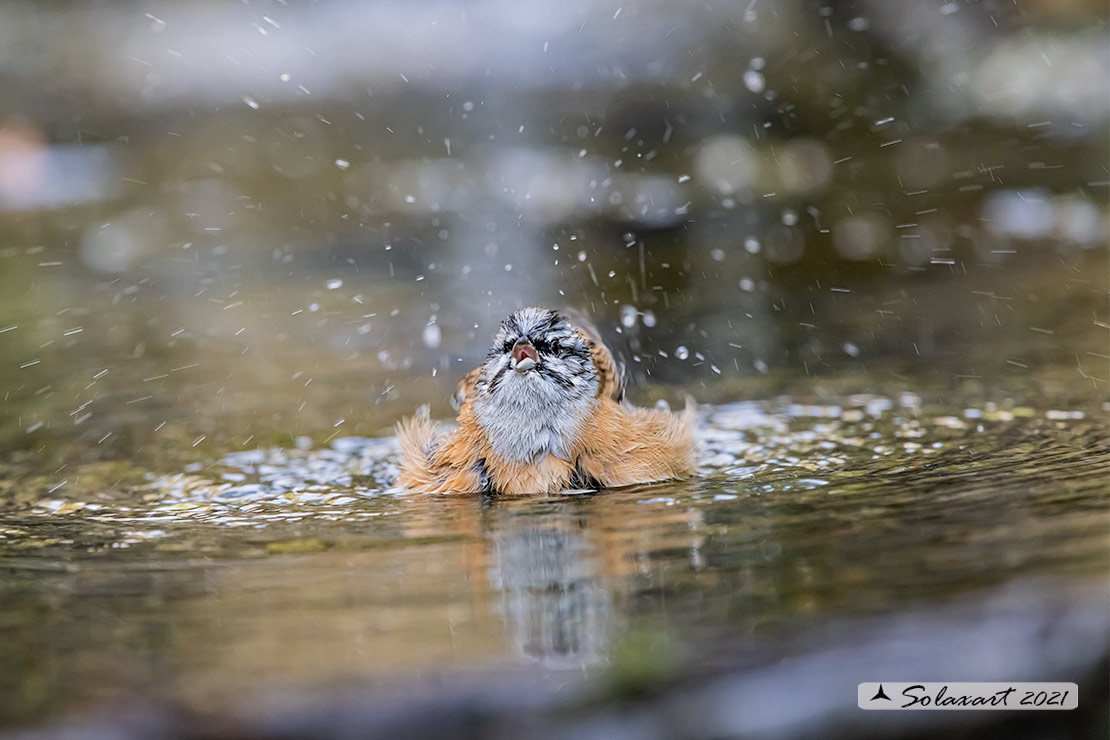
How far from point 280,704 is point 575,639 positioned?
2.02 ft

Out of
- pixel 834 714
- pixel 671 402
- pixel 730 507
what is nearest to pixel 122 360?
pixel 671 402

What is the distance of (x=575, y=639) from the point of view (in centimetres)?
237

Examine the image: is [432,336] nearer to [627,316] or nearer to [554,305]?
[554,305]

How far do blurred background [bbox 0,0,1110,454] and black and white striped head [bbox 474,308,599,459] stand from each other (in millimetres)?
988

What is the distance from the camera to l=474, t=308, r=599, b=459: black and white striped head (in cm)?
465

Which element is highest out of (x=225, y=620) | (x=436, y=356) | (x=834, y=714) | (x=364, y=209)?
(x=364, y=209)

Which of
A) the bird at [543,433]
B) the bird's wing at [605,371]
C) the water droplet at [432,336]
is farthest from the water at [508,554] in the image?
the water droplet at [432,336]

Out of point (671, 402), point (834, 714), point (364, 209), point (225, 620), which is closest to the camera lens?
point (834, 714)

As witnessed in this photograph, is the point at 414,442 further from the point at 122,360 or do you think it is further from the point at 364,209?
the point at 364,209

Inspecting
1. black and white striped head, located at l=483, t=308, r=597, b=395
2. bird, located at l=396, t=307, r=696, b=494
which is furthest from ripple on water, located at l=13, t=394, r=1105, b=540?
black and white striped head, located at l=483, t=308, r=597, b=395

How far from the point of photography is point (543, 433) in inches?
183

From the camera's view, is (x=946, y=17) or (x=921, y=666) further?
(x=946, y=17)

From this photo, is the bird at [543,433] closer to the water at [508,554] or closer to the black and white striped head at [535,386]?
the black and white striped head at [535,386]

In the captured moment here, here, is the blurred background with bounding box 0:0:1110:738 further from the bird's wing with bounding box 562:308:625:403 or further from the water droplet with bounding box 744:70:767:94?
the bird's wing with bounding box 562:308:625:403
